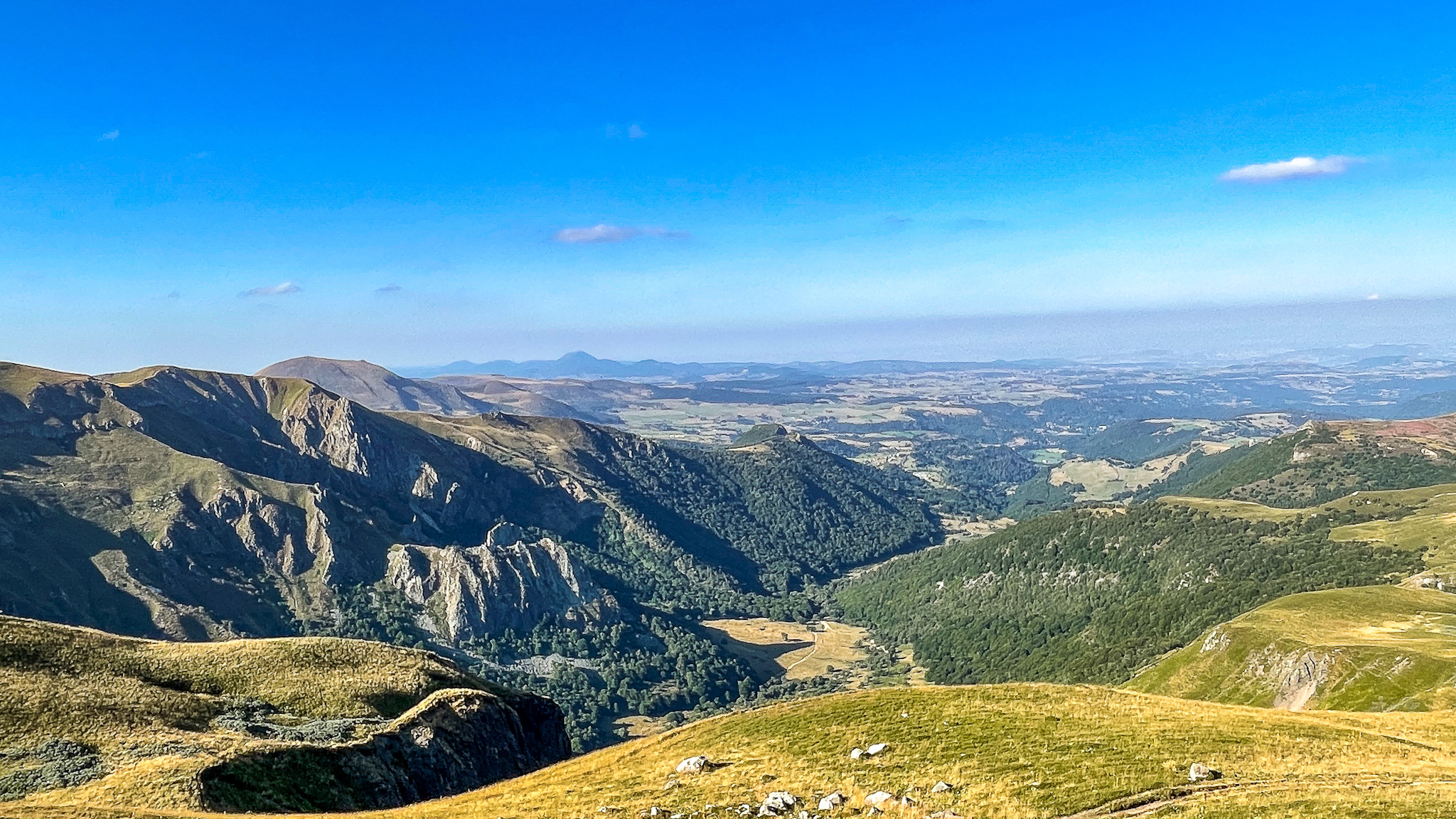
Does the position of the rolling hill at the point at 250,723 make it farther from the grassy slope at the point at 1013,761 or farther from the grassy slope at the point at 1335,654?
the grassy slope at the point at 1335,654

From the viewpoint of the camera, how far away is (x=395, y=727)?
73.1m

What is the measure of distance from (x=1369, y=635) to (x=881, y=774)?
13945 centimetres

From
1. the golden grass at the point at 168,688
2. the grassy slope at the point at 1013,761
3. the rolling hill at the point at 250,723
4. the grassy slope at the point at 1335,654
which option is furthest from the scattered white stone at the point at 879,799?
the grassy slope at the point at 1335,654

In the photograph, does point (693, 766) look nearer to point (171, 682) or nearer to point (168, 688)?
point (168, 688)

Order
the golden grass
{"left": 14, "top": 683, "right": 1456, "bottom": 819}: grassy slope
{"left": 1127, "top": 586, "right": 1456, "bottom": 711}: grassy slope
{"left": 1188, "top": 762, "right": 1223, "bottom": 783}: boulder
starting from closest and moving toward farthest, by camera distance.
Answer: {"left": 14, "top": 683, "right": 1456, "bottom": 819}: grassy slope
{"left": 1188, "top": 762, "right": 1223, "bottom": 783}: boulder
the golden grass
{"left": 1127, "top": 586, "right": 1456, "bottom": 711}: grassy slope

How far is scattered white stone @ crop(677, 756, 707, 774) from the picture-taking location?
5028cm

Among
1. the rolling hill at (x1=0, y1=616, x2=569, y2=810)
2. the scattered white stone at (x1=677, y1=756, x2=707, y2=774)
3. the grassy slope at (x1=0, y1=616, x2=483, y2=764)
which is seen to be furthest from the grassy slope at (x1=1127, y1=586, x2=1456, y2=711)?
the grassy slope at (x1=0, y1=616, x2=483, y2=764)

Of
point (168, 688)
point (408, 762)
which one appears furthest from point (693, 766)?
point (168, 688)

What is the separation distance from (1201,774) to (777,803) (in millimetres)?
22871

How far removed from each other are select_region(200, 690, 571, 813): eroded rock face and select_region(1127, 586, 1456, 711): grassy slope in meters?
113

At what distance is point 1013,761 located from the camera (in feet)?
147

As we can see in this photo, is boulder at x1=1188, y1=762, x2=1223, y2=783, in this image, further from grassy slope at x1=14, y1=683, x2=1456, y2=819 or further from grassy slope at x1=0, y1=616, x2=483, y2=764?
grassy slope at x1=0, y1=616, x2=483, y2=764

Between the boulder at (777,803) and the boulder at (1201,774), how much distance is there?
21211mm

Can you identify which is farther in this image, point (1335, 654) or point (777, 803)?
point (1335, 654)
